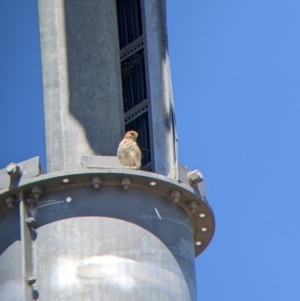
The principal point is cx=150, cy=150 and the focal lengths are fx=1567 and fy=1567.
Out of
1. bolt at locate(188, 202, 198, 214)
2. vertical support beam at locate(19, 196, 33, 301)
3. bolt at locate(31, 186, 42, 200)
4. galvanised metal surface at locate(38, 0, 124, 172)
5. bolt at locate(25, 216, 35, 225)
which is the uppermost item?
galvanised metal surface at locate(38, 0, 124, 172)

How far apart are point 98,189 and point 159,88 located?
2973 mm

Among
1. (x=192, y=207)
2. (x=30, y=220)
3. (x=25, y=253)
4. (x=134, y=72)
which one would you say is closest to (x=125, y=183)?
(x=192, y=207)

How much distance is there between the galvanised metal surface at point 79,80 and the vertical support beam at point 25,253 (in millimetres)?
1326

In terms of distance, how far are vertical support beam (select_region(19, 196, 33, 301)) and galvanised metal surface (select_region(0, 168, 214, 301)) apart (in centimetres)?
3

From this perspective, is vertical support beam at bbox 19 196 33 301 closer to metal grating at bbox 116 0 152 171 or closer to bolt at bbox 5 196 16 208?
bolt at bbox 5 196 16 208

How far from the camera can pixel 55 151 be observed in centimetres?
2238

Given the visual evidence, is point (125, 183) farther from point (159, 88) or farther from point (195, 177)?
point (159, 88)

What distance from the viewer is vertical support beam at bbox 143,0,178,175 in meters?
22.8

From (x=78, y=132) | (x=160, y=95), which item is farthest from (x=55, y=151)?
(x=160, y=95)

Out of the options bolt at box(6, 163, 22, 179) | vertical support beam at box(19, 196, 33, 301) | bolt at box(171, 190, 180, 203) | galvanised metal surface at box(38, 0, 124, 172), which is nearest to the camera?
vertical support beam at box(19, 196, 33, 301)

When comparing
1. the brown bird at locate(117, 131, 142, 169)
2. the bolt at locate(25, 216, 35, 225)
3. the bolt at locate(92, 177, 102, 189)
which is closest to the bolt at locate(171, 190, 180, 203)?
the brown bird at locate(117, 131, 142, 169)

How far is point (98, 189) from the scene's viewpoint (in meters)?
21.1

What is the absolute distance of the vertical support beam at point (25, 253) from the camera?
20516 millimetres

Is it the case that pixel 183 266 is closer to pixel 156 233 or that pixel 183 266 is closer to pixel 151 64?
pixel 156 233
